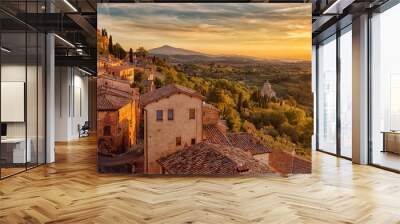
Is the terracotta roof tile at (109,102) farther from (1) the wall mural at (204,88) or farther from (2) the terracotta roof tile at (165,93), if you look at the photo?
(2) the terracotta roof tile at (165,93)

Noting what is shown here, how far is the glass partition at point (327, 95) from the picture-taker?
1084 cm

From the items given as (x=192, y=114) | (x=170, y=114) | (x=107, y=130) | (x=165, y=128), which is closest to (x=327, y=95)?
(x=192, y=114)

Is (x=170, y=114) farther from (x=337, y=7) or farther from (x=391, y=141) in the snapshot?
(x=391, y=141)

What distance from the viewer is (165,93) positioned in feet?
24.3

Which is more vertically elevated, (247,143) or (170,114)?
(170,114)

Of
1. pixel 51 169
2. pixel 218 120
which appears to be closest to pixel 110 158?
pixel 51 169

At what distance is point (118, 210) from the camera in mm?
4703

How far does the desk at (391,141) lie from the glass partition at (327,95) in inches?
102

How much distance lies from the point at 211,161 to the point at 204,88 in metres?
1.36

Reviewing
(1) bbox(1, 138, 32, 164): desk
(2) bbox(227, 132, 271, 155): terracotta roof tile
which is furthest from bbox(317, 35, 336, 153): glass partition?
(1) bbox(1, 138, 32, 164): desk

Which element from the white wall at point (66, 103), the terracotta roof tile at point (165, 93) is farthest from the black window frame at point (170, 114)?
the white wall at point (66, 103)

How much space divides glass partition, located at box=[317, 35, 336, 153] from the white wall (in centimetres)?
1016

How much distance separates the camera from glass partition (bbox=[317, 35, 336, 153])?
10844 millimetres

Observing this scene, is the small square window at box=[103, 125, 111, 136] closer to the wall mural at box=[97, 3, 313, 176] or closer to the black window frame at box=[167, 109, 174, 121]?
the wall mural at box=[97, 3, 313, 176]
